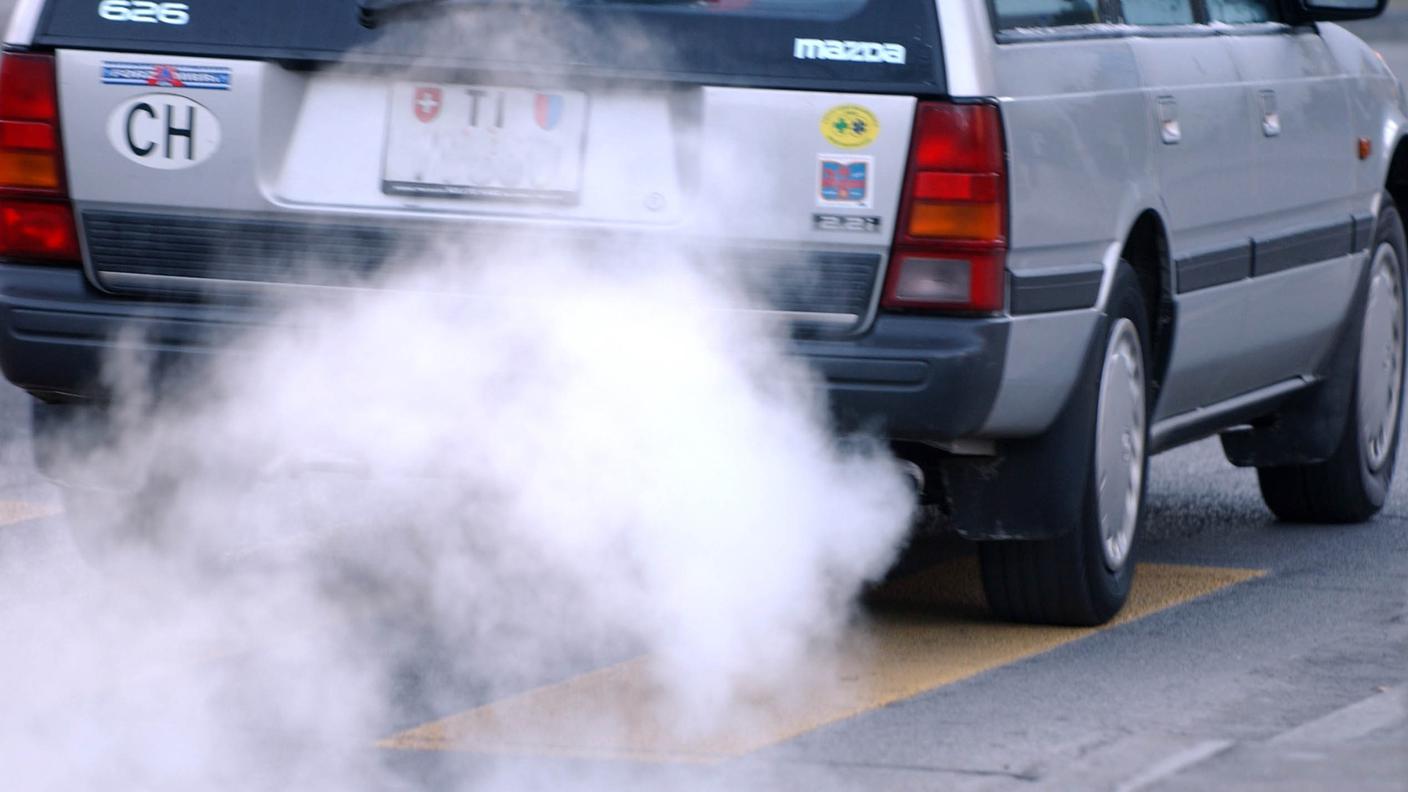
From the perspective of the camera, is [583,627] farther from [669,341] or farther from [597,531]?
[669,341]

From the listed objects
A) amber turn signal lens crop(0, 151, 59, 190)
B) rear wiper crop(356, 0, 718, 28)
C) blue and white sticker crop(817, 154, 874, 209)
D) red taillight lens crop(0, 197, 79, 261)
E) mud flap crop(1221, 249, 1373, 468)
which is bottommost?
mud flap crop(1221, 249, 1373, 468)

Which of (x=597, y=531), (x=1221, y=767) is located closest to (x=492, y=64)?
(x=597, y=531)

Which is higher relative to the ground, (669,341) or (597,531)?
(669,341)

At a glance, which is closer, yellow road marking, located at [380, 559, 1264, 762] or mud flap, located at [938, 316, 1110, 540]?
yellow road marking, located at [380, 559, 1264, 762]

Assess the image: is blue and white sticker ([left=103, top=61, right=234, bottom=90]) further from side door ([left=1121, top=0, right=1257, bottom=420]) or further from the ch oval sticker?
side door ([left=1121, top=0, right=1257, bottom=420])

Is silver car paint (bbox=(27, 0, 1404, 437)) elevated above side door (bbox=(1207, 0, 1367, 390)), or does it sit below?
above

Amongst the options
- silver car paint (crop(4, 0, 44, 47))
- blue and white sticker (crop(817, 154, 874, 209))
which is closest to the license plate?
blue and white sticker (crop(817, 154, 874, 209))

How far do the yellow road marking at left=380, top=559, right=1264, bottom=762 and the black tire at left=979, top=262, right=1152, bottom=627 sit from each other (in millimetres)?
52

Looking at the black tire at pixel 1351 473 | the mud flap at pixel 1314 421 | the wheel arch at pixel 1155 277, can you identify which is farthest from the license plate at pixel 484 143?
the black tire at pixel 1351 473

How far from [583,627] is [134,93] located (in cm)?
141

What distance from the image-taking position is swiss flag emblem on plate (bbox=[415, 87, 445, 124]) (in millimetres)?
5445

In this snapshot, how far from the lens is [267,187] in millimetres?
5500

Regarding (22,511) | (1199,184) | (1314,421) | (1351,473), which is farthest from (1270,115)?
(22,511)

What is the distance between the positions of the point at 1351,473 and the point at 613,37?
313cm
